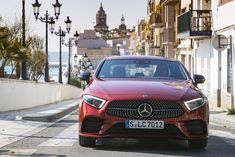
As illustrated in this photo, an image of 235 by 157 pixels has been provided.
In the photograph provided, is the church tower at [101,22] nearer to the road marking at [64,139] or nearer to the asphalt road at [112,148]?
the road marking at [64,139]

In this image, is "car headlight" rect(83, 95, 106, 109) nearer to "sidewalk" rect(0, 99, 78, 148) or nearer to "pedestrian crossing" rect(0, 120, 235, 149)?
"pedestrian crossing" rect(0, 120, 235, 149)

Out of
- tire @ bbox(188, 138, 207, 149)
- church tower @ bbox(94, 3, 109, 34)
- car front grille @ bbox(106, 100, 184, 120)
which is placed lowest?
tire @ bbox(188, 138, 207, 149)

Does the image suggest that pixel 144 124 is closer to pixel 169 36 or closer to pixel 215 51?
pixel 215 51

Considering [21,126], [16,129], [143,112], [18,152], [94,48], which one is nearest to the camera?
[143,112]

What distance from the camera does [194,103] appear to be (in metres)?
9.63

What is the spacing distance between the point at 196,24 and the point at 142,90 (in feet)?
87.2

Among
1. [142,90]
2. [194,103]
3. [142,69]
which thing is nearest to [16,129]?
[142,69]

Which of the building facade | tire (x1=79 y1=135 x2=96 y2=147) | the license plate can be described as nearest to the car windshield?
tire (x1=79 y1=135 x2=96 y2=147)

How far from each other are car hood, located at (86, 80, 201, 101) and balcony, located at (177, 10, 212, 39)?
900 inches

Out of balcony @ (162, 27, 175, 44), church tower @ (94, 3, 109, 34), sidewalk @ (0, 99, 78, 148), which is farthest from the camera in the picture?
church tower @ (94, 3, 109, 34)

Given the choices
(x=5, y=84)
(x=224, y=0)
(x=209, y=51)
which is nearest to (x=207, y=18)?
(x=209, y=51)

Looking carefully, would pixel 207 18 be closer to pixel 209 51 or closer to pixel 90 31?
pixel 209 51

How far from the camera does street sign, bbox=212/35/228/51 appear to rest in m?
24.0

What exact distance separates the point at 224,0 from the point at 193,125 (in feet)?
65.1
